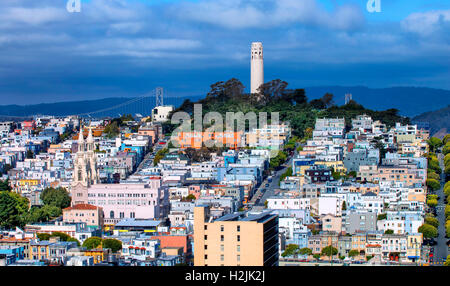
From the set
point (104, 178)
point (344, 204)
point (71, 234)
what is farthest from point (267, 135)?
point (71, 234)

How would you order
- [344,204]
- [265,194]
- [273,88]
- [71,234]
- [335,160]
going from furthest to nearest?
[273,88], [335,160], [265,194], [344,204], [71,234]

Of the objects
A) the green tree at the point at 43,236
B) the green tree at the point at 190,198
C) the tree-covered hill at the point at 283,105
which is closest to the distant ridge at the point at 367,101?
the tree-covered hill at the point at 283,105

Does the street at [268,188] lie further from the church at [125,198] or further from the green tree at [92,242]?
the green tree at [92,242]

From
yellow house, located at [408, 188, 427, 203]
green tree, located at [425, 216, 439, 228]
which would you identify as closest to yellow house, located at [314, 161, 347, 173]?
yellow house, located at [408, 188, 427, 203]

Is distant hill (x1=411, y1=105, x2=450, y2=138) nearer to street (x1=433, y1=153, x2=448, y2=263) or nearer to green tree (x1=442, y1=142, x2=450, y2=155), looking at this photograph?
green tree (x1=442, y1=142, x2=450, y2=155)
